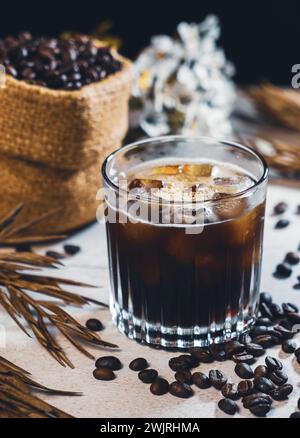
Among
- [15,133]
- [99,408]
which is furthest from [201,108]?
[99,408]

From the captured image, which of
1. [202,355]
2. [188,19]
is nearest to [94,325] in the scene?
[202,355]

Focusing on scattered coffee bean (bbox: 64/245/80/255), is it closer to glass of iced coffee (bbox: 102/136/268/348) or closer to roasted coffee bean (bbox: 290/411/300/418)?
glass of iced coffee (bbox: 102/136/268/348)

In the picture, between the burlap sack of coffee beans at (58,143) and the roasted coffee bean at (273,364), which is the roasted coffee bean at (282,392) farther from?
the burlap sack of coffee beans at (58,143)

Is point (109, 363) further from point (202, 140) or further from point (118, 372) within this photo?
point (202, 140)

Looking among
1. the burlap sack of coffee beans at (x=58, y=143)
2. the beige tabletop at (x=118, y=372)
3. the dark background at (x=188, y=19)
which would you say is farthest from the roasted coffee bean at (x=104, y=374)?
the dark background at (x=188, y=19)

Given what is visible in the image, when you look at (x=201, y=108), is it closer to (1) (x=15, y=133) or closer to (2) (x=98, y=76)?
(2) (x=98, y=76)
